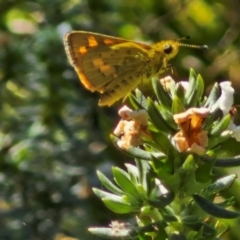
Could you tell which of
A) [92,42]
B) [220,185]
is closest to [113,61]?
[92,42]

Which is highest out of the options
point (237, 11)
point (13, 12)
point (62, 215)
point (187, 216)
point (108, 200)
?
point (13, 12)

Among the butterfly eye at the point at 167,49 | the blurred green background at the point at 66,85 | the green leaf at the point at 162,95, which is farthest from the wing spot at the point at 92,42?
the blurred green background at the point at 66,85

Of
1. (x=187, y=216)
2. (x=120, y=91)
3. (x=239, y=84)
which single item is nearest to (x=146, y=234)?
(x=187, y=216)

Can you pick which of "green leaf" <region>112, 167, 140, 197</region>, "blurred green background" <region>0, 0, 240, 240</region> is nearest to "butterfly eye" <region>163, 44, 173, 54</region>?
"green leaf" <region>112, 167, 140, 197</region>

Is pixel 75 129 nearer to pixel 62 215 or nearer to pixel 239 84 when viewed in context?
pixel 62 215

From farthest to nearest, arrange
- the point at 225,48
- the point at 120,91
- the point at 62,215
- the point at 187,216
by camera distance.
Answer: the point at 225,48 < the point at 62,215 < the point at 120,91 < the point at 187,216

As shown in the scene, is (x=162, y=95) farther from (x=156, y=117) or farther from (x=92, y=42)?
(x=92, y=42)

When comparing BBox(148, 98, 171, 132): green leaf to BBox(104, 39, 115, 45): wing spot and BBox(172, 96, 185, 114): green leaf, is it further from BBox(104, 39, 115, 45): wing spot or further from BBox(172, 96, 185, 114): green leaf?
BBox(104, 39, 115, 45): wing spot
